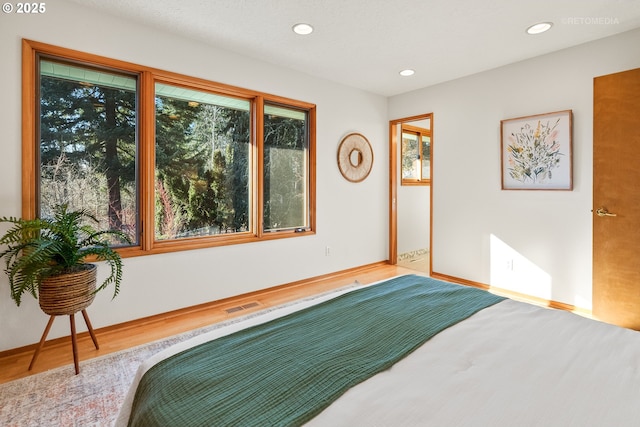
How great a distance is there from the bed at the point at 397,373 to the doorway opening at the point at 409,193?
3407mm

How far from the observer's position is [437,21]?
261cm

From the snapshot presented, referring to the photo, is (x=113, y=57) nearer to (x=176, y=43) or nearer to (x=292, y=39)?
(x=176, y=43)

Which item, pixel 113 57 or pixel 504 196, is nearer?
pixel 113 57

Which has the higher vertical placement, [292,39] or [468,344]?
[292,39]

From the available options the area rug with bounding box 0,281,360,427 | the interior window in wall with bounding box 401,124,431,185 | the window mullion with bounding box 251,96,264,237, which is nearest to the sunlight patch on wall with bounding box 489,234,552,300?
the interior window in wall with bounding box 401,124,431,185

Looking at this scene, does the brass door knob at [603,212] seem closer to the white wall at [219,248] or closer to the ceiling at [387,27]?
the ceiling at [387,27]

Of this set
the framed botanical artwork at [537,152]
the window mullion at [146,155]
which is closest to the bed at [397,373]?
the window mullion at [146,155]

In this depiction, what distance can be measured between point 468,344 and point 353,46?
9.38 ft

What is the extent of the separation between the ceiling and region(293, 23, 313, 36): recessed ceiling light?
0.17 feet

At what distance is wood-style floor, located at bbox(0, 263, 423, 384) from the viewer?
2170mm

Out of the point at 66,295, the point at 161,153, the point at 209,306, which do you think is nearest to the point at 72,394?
the point at 66,295

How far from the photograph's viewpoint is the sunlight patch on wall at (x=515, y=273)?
3.31 metres

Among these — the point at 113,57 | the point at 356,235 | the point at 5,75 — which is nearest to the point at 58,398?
the point at 5,75

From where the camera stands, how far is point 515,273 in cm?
349
